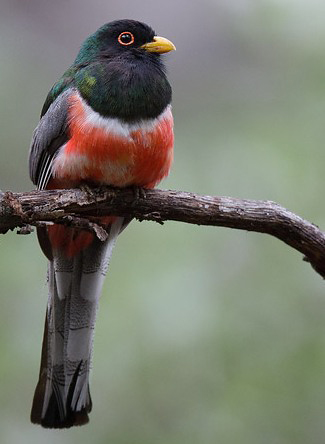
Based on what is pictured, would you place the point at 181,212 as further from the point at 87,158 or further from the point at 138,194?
the point at 87,158

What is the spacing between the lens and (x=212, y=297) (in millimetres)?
4742

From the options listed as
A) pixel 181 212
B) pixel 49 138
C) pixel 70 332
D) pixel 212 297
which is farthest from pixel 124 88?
pixel 70 332

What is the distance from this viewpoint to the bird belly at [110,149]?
4480 millimetres

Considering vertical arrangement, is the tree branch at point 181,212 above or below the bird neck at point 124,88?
below

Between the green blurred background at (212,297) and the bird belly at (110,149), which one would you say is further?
the green blurred background at (212,297)

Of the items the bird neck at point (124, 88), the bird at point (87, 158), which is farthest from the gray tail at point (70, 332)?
the bird neck at point (124, 88)

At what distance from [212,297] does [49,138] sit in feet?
4.00

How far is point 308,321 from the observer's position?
4867 mm

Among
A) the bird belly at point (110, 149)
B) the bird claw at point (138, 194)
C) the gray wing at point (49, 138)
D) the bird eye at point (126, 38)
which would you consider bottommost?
the bird claw at point (138, 194)

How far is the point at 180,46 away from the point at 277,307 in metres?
2.83

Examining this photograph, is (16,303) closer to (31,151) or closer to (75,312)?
(75,312)

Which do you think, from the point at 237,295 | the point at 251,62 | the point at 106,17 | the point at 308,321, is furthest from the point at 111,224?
the point at 106,17

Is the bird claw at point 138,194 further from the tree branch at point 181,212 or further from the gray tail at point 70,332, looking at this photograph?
the gray tail at point 70,332

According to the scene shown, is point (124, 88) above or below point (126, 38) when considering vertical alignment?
below
